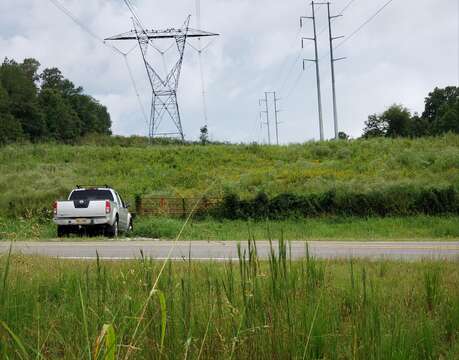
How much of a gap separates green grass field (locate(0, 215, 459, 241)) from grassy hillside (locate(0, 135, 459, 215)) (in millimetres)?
2853

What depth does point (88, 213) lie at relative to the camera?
20.1 m

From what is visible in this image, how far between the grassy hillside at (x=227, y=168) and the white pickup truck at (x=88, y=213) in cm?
892

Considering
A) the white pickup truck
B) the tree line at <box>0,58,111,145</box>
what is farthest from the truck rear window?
the tree line at <box>0,58,111,145</box>

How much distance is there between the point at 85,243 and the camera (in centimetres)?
1778

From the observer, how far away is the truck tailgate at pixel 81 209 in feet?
65.5

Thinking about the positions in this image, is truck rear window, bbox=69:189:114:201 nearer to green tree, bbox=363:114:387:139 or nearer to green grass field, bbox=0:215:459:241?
green grass field, bbox=0:215:459:241

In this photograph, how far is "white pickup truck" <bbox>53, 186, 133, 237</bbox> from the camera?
20.0 m

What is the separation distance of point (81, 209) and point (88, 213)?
10.7 inches

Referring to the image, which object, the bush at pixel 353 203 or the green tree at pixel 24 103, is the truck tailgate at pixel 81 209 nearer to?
the bush at pixel 353 203

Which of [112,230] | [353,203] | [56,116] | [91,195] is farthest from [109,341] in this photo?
[56,116]

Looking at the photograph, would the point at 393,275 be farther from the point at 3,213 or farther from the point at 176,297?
the point at 3,213

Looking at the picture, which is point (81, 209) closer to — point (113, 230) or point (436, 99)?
point (113, 230)

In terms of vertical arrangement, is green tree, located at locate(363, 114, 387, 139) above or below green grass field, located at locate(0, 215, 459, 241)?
above

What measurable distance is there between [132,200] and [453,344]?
27732mm
